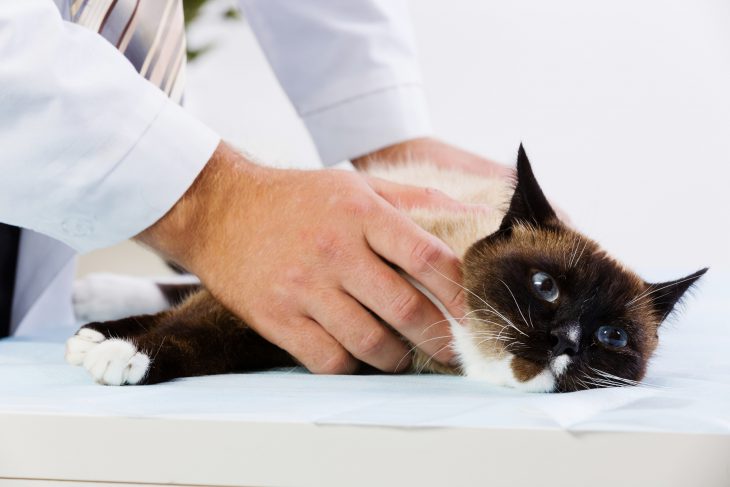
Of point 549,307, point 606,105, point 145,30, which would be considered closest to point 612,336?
point 549,307

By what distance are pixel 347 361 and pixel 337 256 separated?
0.56 feet

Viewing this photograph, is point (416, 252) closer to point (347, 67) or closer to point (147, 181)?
point (147, 181)

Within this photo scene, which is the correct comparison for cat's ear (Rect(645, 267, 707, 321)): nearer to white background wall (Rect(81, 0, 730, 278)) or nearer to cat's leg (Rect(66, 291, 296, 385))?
cat's leg (Rect(66, 291, 296, 385))

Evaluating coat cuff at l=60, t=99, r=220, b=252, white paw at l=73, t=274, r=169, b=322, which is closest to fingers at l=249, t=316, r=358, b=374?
coat cuff at l=60, t=99, r=220, b=252

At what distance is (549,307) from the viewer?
107 centimetres

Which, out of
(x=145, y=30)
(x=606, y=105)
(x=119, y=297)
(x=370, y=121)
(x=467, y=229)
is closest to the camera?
(x=467, y=229)

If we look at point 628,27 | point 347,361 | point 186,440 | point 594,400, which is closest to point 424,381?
point 347,361

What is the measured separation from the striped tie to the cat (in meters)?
0.55

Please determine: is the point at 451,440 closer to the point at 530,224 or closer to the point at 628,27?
the point at 530,224

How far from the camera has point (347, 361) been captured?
45.9 inches

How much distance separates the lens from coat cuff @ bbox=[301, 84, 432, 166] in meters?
2.04

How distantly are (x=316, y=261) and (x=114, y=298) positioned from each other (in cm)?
97

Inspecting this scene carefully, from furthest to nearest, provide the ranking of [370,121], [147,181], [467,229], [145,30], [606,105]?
[606,105], [370,121], [145,30], [467,229], [147,181]

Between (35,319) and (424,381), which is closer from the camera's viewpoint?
(424,381)
